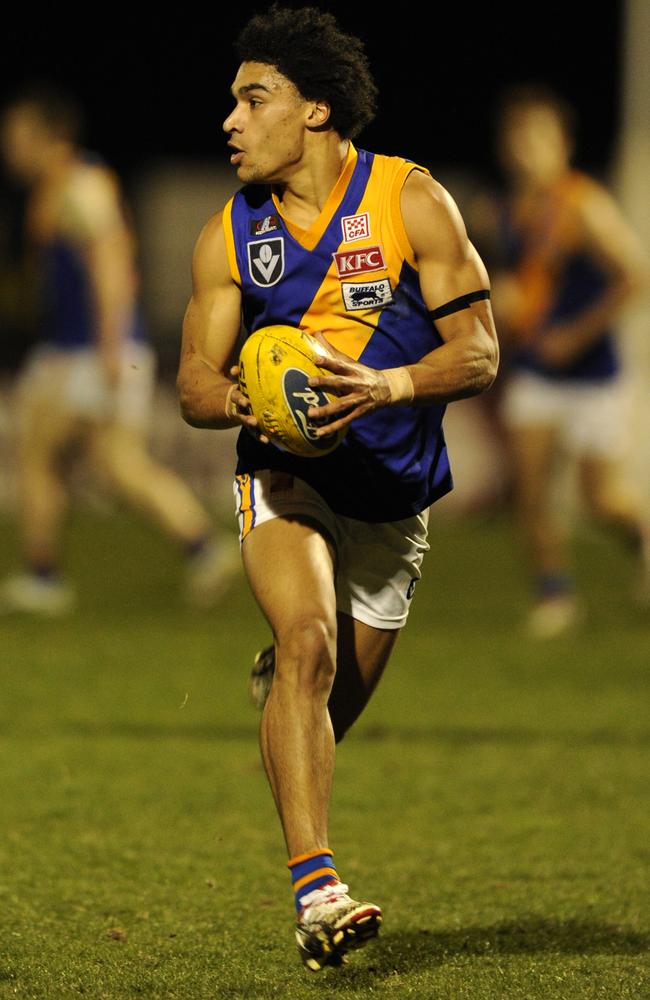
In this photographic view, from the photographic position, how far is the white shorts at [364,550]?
458 cm

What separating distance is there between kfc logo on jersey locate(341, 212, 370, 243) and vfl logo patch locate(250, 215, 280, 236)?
0.57 feet

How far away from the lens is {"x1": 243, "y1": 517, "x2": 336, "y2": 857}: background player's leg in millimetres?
4094

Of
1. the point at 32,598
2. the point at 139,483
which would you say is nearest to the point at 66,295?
the point at 139,483

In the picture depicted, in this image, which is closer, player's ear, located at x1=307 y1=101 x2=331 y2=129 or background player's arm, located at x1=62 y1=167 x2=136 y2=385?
player's ear, located at x1=307 y1=101 x2=331 y2=129

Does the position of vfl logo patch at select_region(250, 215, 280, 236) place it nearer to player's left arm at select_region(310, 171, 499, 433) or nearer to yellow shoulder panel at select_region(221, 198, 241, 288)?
yellow shoulder panel at select_region(221, 198, 241, 288)

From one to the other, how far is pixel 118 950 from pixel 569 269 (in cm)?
614

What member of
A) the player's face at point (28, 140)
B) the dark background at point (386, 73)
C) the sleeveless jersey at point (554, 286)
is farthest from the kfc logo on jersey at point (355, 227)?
the dark background at point (386, 73)

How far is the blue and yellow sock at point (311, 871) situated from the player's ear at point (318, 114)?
1.79 meters

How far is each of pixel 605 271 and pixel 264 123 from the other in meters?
5.28

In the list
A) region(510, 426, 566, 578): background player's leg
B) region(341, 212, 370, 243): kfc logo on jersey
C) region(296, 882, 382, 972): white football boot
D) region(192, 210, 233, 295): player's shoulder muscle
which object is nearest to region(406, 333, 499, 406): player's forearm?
region(341, 212, 370, 243): kfc logo on jersey

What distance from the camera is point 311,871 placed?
13.1 feet

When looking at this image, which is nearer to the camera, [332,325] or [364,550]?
[332,325]

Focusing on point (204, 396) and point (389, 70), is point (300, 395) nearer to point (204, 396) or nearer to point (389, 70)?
point (204, 396)

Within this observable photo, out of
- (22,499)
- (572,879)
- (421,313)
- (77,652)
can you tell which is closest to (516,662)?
(77,652)
